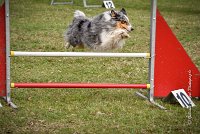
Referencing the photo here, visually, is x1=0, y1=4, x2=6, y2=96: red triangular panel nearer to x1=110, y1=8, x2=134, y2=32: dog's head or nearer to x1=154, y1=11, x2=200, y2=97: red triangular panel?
x1=154, y1=11, x2=200, y2=97: red triangular panel

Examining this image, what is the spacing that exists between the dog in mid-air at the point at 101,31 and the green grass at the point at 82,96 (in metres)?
0.33

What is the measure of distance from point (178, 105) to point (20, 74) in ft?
7.59

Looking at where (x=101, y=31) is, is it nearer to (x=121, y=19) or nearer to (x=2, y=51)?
(x=121, y=19)

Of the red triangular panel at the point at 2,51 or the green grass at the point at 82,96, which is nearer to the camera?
the green grass at the point at 82,96

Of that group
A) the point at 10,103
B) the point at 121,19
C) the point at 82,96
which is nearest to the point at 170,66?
the point at 82,96

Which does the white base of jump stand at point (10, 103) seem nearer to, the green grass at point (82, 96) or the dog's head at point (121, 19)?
the green grass at point (82, 96)

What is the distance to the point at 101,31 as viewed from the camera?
686cm

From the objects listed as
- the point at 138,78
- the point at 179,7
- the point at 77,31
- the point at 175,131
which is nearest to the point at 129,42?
A: the point at 77,31

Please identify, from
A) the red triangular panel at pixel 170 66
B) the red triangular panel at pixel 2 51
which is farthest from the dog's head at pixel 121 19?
the red triangular panel at pixel 2 51

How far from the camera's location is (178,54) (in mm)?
5375

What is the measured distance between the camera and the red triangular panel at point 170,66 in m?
5.31

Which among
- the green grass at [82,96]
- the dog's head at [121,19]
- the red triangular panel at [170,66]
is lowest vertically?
the green grass at [82,96]

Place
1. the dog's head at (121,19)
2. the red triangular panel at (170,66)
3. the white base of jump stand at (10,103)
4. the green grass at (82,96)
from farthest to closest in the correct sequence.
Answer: the dog's head at (121,19) < the red triangular panel at (170,66) < the white base of jump stand at (10,103) < the green grass at (82,96)

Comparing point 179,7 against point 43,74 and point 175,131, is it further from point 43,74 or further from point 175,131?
point 175,131
